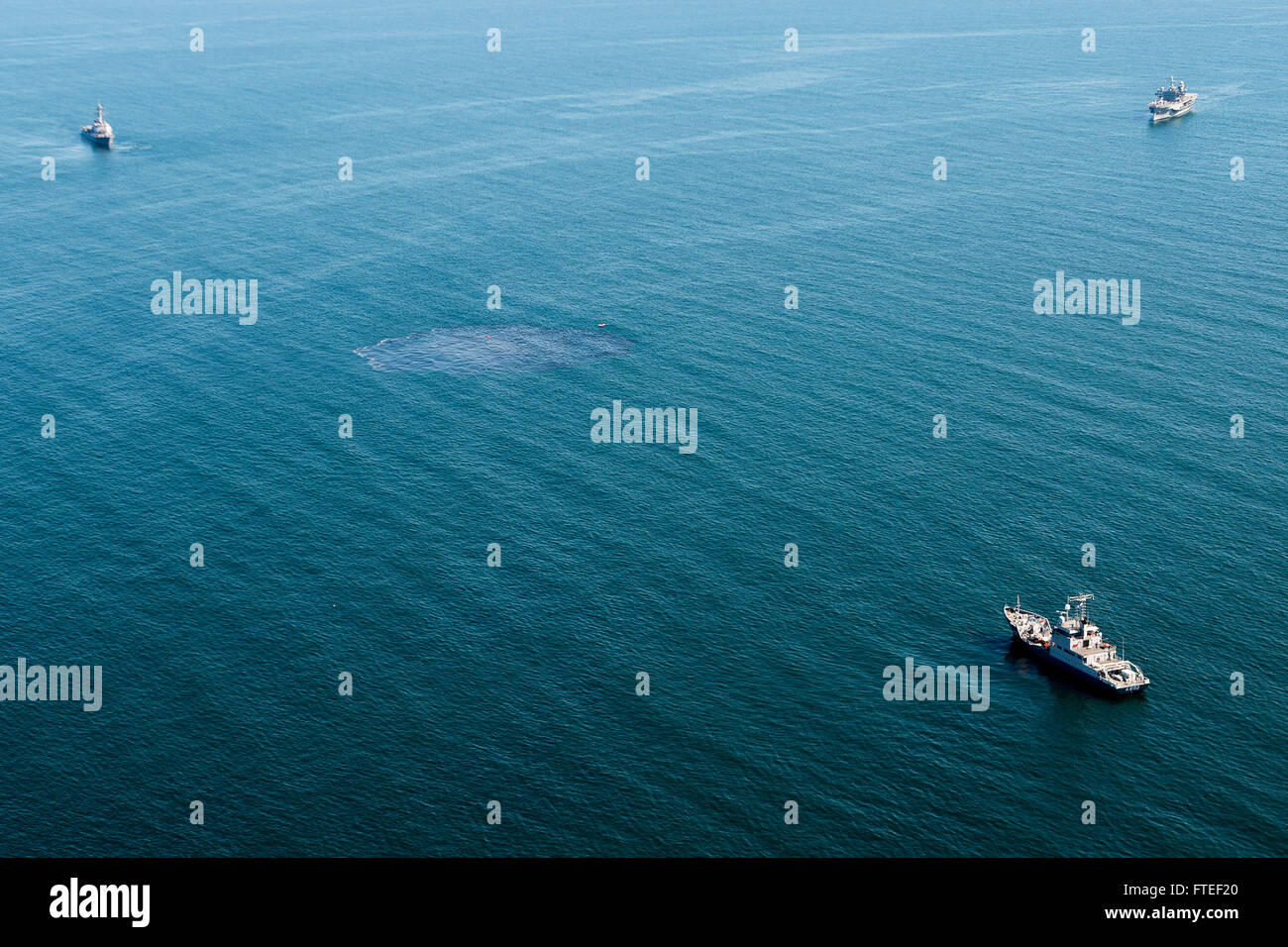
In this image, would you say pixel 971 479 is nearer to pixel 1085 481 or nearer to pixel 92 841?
pixel 1085 481

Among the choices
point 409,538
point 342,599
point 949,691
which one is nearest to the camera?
point 949,691

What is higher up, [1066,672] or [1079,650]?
[1079,650]

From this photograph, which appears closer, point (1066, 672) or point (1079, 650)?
point (1079, 650)

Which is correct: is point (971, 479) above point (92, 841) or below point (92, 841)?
above

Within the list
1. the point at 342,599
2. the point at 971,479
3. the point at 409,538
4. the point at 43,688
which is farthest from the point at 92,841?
the point at 971,479

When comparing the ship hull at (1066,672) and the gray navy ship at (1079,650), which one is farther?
the gray navy ship at (1079,650)

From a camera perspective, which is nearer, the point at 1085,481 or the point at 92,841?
the point at 92,841

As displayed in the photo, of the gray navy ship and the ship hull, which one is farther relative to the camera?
the gray navy ship

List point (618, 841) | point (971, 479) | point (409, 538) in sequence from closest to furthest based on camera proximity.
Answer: point (618, 841)
point (409, 538)
point (971, 479)
